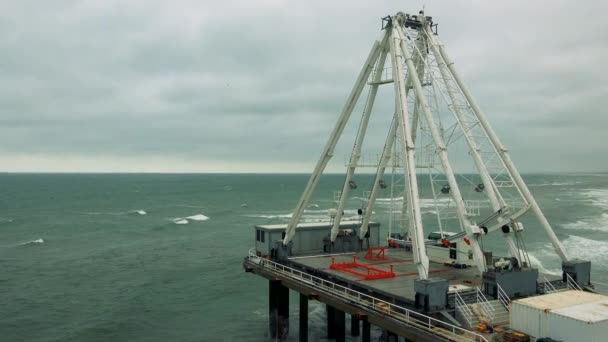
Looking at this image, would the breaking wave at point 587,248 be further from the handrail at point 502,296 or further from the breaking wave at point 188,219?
the breaking wave at point 188,219

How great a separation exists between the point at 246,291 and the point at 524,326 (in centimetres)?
3731

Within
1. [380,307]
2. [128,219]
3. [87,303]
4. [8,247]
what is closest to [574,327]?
[380,307]

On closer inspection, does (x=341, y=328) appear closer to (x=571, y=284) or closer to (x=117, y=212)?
(x=571, y=284)

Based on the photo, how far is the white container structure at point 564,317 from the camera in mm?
17609

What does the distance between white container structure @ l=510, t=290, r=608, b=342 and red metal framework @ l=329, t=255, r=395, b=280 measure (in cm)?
966

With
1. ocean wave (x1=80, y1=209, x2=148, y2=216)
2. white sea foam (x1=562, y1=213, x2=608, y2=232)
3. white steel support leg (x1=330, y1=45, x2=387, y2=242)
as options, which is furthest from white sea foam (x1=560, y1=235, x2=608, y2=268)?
ocean wave (x1=80, y1=209, x2=148, y2=216)

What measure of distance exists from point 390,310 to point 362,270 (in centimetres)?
791

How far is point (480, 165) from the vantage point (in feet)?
93.7

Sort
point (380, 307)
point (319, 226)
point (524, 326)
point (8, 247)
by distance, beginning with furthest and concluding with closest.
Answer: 1. point (8, 247)
2. point (319, 226)
3. point (380, 307)
4. point (524, 326)

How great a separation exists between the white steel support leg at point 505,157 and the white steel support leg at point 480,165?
1.92 feet

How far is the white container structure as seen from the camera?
17609mm

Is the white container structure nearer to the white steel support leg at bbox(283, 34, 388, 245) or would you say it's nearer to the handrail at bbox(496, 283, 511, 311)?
the handrail at bbox(496, 283, 511, 311)

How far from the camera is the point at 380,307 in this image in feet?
79.6

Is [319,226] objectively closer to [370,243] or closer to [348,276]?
[370,243]
